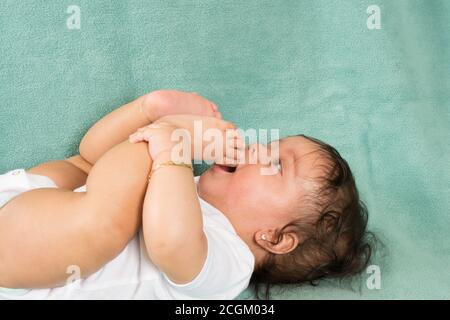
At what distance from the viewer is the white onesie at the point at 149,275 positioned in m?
1.17

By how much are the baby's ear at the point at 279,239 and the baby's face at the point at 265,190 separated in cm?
1

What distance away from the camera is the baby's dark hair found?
1275mm

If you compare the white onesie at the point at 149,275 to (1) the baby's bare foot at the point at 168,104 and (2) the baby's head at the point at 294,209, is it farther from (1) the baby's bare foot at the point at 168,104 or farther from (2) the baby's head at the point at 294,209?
(1) the baby's bare foot at the point at 168,104

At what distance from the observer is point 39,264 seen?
1109 millimetres

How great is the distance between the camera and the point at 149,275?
1.22m

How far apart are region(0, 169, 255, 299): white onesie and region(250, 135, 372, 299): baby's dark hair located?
0.33 ft

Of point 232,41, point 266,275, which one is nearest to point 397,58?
point 232,41

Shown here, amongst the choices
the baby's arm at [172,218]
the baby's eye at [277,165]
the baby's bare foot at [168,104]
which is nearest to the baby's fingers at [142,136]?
the baby's arm at [172,218]

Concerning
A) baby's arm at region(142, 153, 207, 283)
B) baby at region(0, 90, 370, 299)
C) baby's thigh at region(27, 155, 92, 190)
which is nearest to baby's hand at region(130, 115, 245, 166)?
baby at region(0, 90, 370, 299)

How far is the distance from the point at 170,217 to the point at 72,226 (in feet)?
0.57

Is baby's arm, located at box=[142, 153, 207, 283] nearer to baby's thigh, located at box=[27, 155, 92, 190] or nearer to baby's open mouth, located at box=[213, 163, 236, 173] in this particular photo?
baby's open mouth, located at box=[213, 163, 236, 173]

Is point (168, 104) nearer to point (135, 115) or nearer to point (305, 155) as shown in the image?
point (135, 115)

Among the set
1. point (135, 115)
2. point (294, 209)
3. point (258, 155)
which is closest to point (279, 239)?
point (294, 209)

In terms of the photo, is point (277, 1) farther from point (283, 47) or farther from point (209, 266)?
point (209, 266)
